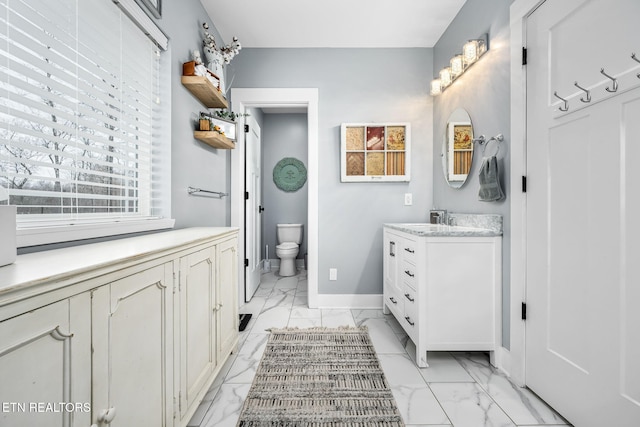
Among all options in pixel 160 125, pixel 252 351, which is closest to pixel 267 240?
pixel 252 351

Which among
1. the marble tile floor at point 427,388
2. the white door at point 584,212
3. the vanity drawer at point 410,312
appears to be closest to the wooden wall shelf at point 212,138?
the marble tile floor at point 427,388

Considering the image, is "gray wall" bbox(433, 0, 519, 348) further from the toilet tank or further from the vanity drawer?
the toilet tank

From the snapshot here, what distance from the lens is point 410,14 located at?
227 centimetres

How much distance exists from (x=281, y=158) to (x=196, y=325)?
3.52 metres

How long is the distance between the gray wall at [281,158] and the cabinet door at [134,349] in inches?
137

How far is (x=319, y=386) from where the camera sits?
154cm

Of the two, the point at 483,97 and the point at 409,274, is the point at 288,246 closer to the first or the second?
the point at 409,274

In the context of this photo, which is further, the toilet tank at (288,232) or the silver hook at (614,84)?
the toilet tank at (288,232)

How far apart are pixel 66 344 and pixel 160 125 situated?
140 centimetres

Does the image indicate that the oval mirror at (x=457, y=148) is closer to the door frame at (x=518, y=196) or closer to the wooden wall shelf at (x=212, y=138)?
the door frame at (x=518, y=196)

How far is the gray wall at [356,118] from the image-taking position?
2740mm

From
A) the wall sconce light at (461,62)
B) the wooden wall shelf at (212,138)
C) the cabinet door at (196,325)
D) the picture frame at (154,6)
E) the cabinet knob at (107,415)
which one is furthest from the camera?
the wooden wall shelf at (212,138)

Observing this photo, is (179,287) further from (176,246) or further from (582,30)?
(582,30)

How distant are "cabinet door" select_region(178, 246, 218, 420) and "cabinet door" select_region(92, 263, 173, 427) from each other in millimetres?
99
